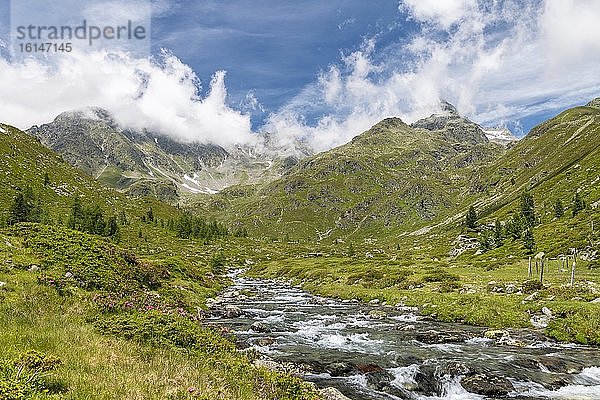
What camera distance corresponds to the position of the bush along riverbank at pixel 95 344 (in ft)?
36.7

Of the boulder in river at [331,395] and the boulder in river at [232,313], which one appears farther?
the boulder in river at [232,313]

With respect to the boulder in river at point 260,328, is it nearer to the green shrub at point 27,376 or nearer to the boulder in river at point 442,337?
the boulder in river at point 442,337

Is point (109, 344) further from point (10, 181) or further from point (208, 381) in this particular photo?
point (10, 181)

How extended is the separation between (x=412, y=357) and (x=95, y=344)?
19090 mm

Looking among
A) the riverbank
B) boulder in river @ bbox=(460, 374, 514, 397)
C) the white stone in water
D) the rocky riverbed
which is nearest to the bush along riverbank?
the rocky riverbed

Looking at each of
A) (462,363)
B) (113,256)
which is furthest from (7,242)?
(462,363)

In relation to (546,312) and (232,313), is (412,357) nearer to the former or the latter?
(546,312)

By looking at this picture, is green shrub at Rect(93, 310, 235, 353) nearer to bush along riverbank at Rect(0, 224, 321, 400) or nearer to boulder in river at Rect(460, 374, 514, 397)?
bush along riverbank at Rect(0, 224, 321, 400)

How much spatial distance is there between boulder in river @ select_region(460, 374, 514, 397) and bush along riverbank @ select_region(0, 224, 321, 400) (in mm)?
9775

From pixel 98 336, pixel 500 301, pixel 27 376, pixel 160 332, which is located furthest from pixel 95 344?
pixel 500 301

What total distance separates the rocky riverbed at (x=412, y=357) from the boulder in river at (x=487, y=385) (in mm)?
50

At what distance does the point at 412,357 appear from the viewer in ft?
84.7

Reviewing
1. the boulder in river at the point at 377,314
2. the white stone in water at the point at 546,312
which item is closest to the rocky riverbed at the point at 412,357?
the boulder in river at the point at 377,314

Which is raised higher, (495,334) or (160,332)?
(160,332)
